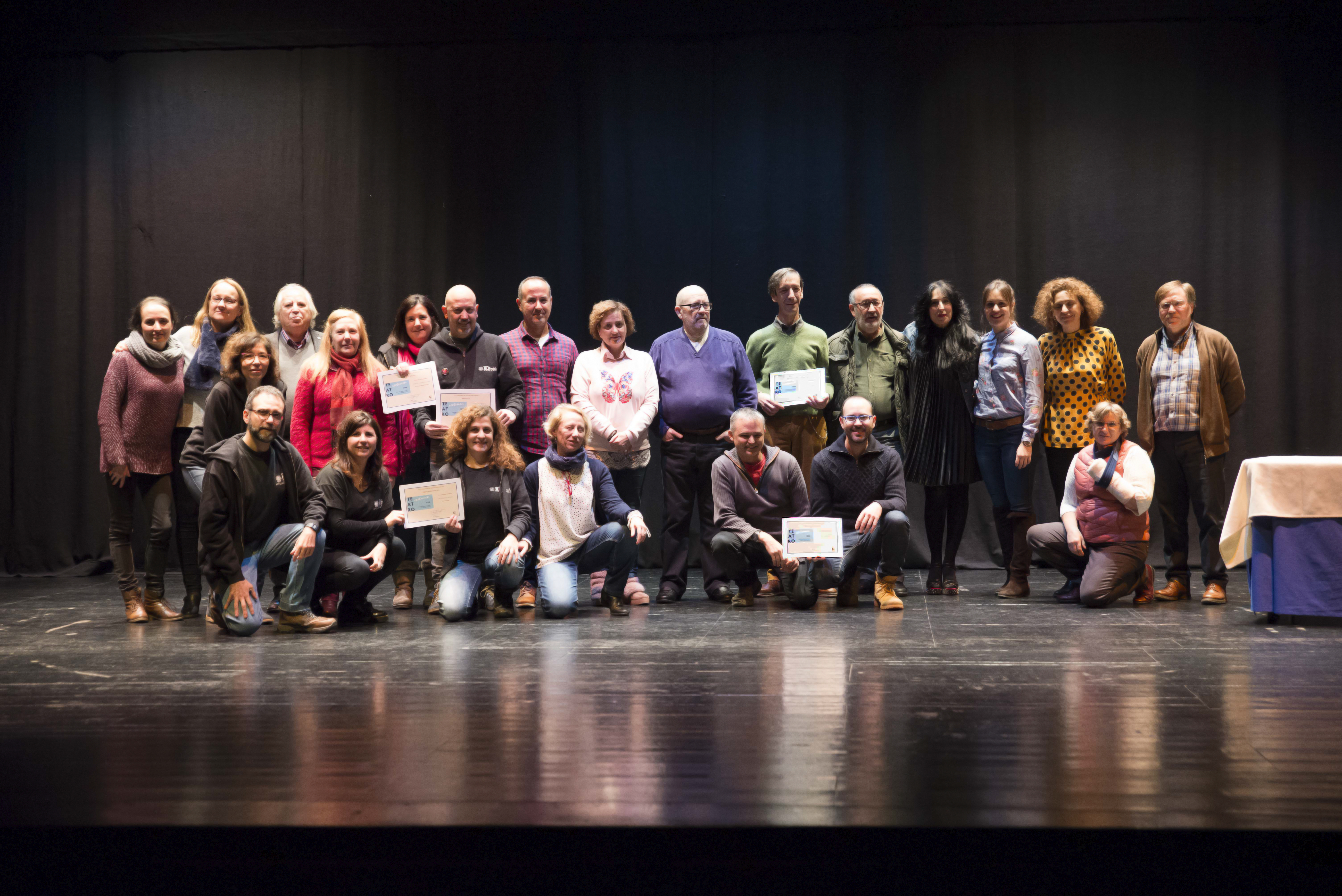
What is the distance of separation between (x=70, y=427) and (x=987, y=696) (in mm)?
5737

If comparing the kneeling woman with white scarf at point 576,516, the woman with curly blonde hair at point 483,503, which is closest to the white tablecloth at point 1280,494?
the kneeling woman with white scarf at point 576,516

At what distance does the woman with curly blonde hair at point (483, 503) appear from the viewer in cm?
455

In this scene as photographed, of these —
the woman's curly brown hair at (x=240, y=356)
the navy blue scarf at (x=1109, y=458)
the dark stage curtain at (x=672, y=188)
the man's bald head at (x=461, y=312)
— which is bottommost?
the navy blue scarf at (x=1109, y=458)

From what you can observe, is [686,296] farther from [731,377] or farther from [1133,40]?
[1133,40]

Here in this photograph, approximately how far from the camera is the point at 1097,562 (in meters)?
4.66

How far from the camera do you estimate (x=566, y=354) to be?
521cm

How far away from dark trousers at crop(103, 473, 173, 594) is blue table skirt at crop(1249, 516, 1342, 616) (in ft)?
14.5

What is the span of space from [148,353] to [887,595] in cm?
327

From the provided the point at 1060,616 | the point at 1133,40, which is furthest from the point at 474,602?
the point at 1133,40

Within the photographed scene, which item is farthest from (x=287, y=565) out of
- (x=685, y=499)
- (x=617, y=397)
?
(x=685, y=499)

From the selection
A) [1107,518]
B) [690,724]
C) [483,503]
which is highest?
[483,503]

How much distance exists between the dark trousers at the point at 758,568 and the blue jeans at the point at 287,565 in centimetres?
166

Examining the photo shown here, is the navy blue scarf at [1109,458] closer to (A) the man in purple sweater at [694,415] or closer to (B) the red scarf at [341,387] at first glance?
(A) the man in purple sweater at [694,415]

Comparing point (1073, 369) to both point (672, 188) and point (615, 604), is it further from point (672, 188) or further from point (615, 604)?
point (672, 188)
